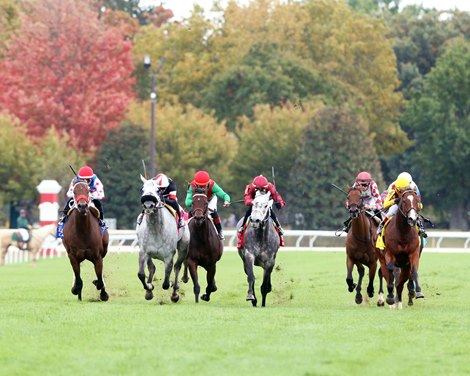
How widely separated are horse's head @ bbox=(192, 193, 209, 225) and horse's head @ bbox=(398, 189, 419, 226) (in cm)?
274

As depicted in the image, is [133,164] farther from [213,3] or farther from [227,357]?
[227,357]

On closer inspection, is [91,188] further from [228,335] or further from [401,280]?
[228,335]

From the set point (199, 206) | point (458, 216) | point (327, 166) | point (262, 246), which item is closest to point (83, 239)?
point (199, 206)

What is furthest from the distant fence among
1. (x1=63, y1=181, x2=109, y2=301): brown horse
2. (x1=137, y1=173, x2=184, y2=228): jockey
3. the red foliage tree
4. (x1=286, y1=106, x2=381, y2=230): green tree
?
(x1=63, y1=181, x2=109, y2=301): brown horse

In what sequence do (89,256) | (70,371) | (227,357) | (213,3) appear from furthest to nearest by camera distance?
1. (213,3)
2. (89,256)
3. (227,357)
4. (70,371)

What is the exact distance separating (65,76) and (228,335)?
54884 mm

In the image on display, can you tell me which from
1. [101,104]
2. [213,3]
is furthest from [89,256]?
[213,3]

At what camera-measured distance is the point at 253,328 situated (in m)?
16.4

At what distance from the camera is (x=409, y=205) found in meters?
20.3

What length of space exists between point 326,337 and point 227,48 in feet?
216

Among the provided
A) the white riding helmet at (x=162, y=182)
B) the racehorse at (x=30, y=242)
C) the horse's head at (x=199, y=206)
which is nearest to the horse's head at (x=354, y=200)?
the horse's head at (x=199, y=206)

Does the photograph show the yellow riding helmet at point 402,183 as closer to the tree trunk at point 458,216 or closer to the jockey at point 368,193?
the jockey at point 368,193

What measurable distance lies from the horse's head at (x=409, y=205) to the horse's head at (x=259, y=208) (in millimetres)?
1912

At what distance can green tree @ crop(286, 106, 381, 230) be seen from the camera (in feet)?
217
